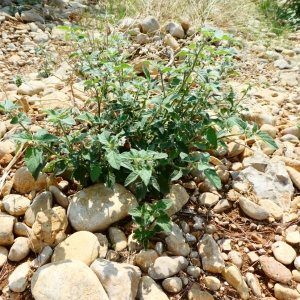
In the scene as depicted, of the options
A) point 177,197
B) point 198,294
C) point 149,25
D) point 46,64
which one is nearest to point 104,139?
point 177,197

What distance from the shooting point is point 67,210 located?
5.84 feet

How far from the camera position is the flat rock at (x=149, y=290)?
1.52 m

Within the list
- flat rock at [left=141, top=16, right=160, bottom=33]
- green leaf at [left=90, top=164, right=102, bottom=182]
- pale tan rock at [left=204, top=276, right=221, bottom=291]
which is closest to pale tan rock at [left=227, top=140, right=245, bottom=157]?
pale tan rock at [left=204, top=276, right=221, bottom=291]

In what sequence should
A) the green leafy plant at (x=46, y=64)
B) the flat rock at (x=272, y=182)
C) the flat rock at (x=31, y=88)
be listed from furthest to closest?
the green leafy plant at (x=46, y=64)
the flat rock at (x=31, y=88)
the flat rock at (x=272, y=182)

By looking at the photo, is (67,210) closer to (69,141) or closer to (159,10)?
(69,141)

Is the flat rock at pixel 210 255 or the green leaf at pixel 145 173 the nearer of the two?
the green leaf at pixel 145 173

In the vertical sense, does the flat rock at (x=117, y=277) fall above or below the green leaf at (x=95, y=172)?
below

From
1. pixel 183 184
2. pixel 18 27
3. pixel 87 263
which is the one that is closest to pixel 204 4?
pixel 18 27

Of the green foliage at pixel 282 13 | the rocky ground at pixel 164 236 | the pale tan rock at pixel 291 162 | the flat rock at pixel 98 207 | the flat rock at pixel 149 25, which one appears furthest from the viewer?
the green foliage at pixel 282 13

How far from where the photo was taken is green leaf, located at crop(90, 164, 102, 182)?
1612 millimetres

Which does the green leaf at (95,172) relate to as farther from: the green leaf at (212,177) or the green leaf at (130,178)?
the green leaf at (212,177)

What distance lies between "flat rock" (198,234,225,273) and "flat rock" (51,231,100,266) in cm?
54

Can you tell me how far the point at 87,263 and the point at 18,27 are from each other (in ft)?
12.2

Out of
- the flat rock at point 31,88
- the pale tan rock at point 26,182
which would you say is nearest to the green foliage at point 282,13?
the flat rock at point 31,88
